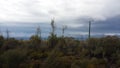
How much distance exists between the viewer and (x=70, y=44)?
49656 millimetres

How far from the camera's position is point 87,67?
31969mm

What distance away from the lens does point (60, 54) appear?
129 ft

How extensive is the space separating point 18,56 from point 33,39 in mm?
16048

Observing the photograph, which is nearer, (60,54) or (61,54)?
(60,54)

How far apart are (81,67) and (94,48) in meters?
14.1

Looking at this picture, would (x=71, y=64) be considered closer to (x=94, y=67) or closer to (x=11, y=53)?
(x=94, y=67)

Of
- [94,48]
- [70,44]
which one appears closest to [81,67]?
[94,48]

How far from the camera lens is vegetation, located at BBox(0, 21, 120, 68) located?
34.0 m

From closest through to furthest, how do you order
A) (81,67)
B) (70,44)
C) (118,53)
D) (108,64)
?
(81,67), (108,64), (118,53), (70,44)

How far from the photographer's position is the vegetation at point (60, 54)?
33969 mm

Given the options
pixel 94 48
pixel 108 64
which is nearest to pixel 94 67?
pixel 108 64

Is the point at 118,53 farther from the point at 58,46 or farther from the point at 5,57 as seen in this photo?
the point at 5,57

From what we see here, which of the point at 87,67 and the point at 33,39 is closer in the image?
the point at 87,67

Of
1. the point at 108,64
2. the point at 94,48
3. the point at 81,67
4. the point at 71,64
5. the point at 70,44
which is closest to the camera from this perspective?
the point at 81,67
